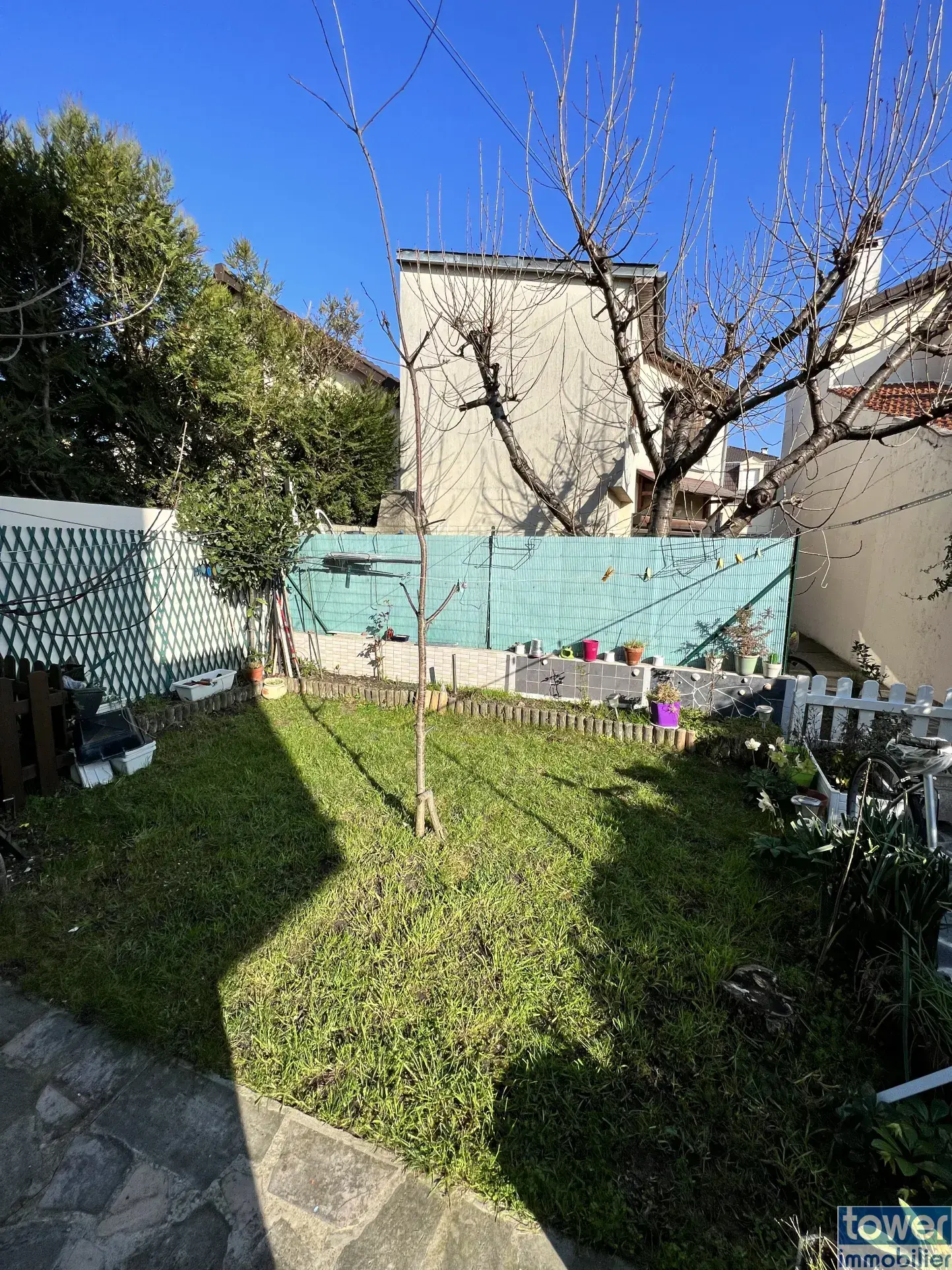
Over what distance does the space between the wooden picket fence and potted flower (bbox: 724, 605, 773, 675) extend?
6.22 metres

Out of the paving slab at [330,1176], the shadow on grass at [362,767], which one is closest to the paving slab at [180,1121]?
the paving slab at [330,1176]

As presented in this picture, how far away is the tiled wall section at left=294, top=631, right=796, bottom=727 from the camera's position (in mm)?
5516

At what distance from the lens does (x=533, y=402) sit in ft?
30.1

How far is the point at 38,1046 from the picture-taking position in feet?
7.32

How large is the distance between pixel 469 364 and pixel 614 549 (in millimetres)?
5025

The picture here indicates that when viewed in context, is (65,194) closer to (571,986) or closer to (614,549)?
(614,549)

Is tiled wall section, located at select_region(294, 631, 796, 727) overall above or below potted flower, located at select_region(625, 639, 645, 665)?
below

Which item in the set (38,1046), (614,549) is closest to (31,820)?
(38,1046)

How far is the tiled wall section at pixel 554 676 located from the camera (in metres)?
5.52

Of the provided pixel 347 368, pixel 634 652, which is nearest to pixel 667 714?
pixel 634 652

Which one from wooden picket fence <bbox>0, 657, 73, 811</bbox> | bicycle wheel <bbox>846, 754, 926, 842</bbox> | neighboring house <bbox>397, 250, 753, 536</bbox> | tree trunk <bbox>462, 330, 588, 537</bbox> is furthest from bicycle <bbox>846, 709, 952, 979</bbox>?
neighboring house <bbox>397, 250, 753, 536</bbox>

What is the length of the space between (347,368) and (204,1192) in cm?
1247

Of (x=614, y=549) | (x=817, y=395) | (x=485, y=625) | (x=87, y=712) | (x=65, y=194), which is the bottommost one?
(x=87, y=712)

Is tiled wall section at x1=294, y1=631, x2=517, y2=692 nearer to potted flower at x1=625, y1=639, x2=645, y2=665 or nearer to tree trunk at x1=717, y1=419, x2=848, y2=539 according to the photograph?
potted flower at x1=625, y1=639, x2=645, y2=665
